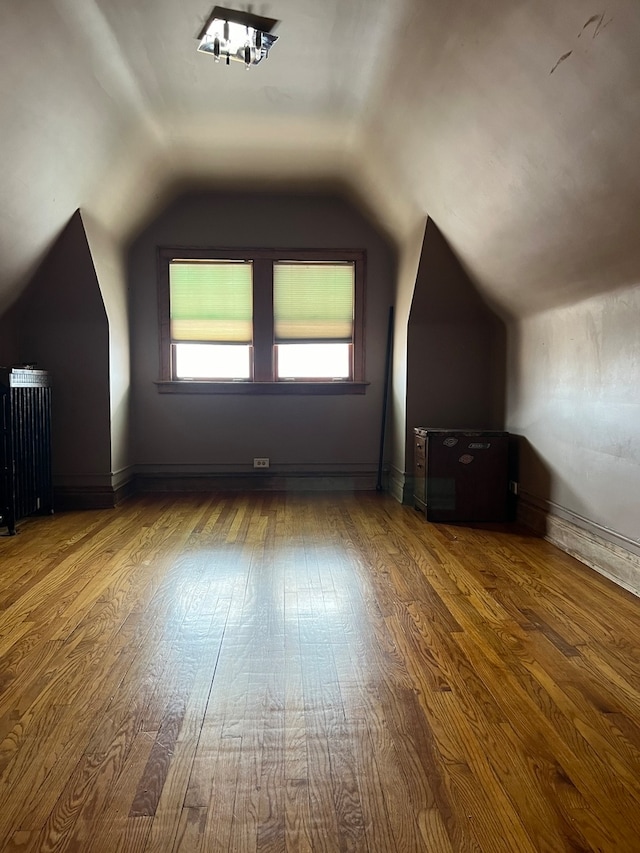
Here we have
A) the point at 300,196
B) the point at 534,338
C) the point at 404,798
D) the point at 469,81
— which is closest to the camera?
the point at 404,798

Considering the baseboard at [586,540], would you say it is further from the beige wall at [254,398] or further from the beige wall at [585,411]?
the beige wall at [254,398]

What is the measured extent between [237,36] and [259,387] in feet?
10.0

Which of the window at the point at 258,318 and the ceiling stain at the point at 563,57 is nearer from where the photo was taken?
the ceiling stain at the point at 563,57

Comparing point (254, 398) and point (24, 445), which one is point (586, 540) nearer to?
point (254, 398)

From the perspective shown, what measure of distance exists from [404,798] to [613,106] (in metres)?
2.42

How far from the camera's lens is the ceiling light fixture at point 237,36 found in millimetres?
3006

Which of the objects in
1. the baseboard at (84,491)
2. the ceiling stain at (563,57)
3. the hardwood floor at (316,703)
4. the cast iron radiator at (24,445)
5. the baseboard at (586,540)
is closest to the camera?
the hardwood floor at (316,703)

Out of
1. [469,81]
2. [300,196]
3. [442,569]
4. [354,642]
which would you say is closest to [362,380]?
[300,196]

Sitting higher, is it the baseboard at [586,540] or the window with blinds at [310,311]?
the window with blinds at [310,311]

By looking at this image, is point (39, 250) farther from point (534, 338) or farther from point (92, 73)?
point (534, 338)

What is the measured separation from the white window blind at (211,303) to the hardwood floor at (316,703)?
2.65 meters

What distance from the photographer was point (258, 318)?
18.9 ft

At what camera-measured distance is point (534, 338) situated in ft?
14.3

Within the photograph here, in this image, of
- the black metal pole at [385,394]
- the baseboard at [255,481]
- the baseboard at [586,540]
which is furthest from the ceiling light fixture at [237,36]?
the baseboard at [255,481]
